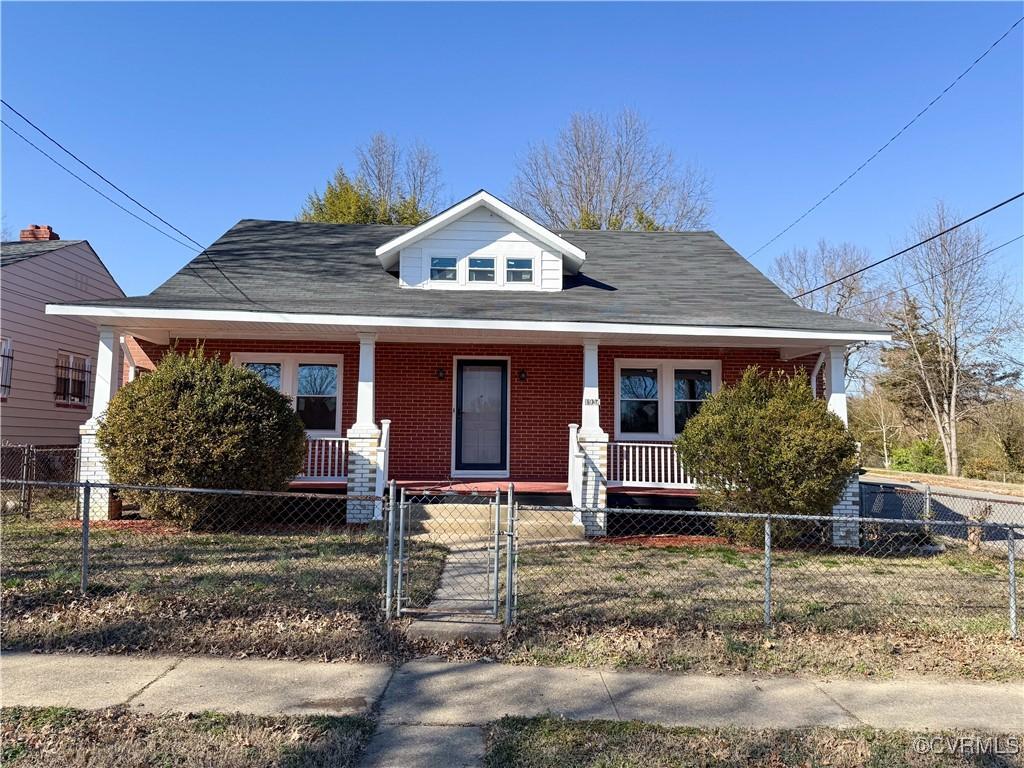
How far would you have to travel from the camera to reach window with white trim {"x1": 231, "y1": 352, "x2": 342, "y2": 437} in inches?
508

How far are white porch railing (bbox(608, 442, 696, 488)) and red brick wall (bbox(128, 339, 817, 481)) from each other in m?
1.25

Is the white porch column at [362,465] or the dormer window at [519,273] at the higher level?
the dormer window at [519,273]

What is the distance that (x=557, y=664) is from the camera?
5066 millimetres

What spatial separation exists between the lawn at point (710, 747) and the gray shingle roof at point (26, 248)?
1728 cm

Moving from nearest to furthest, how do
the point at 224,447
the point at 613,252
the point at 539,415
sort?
the point at 224,447
the point at 539,415
the point at 613,252

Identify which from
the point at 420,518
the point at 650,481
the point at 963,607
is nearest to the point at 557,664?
the point at 963,607

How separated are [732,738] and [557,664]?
1.50 m

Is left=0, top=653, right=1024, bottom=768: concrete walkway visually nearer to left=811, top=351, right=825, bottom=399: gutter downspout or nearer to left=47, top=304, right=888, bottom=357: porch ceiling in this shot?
left=47, top=304, right=888, bottom=357: porch ceiling

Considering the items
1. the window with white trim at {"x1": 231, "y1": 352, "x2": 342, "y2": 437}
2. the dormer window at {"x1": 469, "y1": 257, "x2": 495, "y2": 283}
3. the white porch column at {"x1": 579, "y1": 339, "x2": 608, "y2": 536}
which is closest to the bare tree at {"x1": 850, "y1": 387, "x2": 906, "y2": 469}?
the dormer window at {"x1": 469, "y1": 257, "x2": 495, "y2": 283}

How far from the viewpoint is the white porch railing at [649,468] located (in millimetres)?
11297

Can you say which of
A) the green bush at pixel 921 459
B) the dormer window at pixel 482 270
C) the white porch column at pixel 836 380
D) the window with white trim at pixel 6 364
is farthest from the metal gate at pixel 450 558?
the green bush at pixel 921 459

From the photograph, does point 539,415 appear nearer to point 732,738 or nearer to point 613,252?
point 613,252

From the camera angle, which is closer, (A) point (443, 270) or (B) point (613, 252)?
(A) point (443, 270)

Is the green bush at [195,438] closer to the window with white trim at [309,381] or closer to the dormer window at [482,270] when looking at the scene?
the window with white trim at [309,381]
